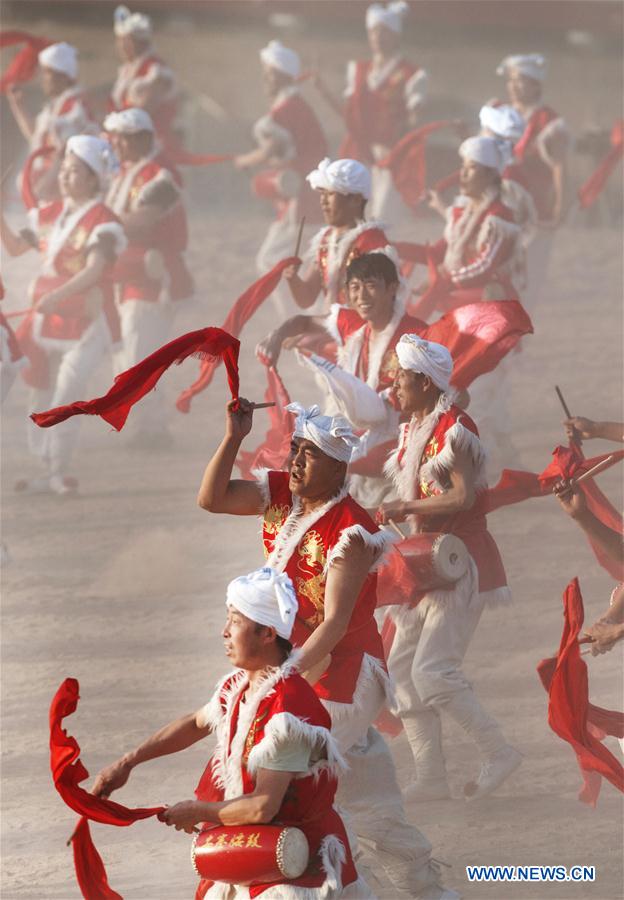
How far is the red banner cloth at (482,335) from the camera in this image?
7.45 metres

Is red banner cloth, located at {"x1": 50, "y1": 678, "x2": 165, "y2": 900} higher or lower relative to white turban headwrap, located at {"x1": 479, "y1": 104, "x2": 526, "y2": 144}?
higher

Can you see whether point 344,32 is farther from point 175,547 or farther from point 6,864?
point 6,864

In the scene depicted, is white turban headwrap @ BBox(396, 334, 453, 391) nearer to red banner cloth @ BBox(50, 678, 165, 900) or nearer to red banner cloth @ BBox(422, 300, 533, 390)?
red banner cloth @ BBox(422, 300, 533, 390)

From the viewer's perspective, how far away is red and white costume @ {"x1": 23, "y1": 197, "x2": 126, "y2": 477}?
10562 mm

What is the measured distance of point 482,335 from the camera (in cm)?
746

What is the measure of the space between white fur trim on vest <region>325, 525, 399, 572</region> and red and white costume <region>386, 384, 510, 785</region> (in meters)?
1.05

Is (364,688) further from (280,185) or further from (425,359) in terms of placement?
(280,185)

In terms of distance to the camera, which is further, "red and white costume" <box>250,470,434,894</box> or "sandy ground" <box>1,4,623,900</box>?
"sandy ground" <box>1,4,623,900</box>

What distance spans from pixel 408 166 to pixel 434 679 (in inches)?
373

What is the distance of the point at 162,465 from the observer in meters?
11.1

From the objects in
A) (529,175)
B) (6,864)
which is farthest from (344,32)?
(6,864)

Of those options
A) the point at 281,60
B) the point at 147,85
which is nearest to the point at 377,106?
the point at 281,60

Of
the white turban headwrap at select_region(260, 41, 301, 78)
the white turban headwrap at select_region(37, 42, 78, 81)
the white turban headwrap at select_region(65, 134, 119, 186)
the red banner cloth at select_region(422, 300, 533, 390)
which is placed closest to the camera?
the red banner cloth at select_region(422, 300, 533, 390)

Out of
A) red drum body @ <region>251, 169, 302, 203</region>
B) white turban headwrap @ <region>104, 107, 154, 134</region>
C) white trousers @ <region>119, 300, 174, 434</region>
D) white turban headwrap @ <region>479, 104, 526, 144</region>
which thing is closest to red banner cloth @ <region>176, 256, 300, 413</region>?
white trousers @ <region>119, 300, 174, 434</region>
